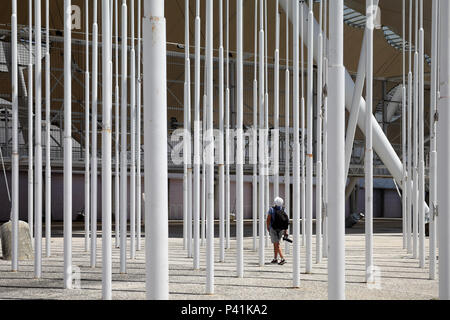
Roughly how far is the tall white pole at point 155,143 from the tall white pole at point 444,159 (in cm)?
352

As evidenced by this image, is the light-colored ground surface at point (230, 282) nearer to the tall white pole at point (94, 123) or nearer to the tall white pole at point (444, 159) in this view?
the tall white pole at point (94, 123)

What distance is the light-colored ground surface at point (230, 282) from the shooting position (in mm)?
10562

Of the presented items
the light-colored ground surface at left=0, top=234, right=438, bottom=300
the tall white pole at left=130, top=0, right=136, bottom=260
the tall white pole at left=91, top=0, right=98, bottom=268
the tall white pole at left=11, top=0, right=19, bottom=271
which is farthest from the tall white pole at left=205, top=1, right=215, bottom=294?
the tall white pole at left=11, top=0, right=19, bottom=271

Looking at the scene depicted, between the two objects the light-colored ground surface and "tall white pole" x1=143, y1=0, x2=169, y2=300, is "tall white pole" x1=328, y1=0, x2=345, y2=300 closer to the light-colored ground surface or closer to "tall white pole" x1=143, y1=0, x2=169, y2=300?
"tall white pole" x1=143, y1=0, x2=169, y2=300

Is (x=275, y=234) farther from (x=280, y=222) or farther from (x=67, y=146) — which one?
(x=67, y=146)

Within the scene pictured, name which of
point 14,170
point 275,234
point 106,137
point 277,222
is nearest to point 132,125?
point 14,170

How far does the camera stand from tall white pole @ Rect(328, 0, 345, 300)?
5730 mm

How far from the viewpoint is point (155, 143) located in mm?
4910

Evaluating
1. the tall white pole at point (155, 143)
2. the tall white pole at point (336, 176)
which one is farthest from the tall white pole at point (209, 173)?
the tall white pole at point (155, 143)

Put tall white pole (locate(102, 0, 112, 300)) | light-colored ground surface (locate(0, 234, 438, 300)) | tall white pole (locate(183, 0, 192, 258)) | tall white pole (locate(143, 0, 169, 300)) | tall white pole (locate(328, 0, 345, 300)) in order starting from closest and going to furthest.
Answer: tall white pole (locate(143, 0, 169, 300))
tall white pole (locate(328, 0, 345, 300))
tall white pole (locate(102, 0, 112, 300))
light-colored ground surface (locate(0, 234, 438, 300))
tall white pole (locate(183, 0, 192, 258))

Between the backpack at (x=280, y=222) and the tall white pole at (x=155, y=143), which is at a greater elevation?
the tall white pole at (x=155, y=143)

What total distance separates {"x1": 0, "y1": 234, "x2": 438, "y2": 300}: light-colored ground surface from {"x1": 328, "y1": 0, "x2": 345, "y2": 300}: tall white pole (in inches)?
178

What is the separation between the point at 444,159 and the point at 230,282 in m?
5.95
